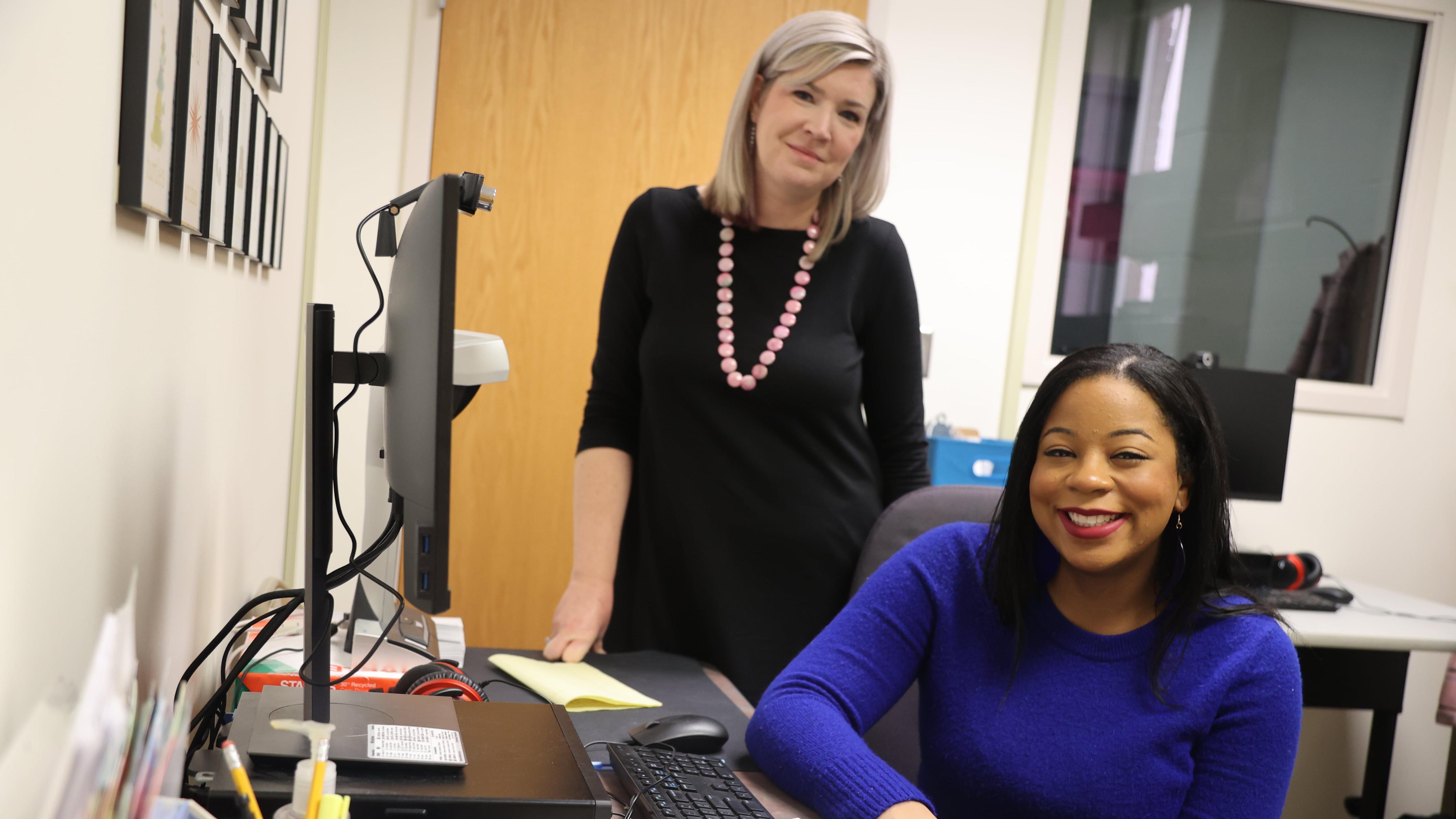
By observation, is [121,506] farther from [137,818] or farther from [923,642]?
[923,642]

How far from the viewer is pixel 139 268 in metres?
0.83

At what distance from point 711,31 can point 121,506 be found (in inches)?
97.6

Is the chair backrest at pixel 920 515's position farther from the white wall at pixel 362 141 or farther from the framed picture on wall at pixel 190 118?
the white wall at pixel 362 141

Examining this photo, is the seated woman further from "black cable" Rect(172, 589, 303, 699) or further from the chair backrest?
"black cable" Rect(172, 589, 303, 699)

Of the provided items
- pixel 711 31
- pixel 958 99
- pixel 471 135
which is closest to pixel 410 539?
pixel 471 135

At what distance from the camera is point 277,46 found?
4.84 ft

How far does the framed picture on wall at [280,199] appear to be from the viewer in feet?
5.43

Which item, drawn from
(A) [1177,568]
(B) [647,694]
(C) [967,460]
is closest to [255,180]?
(B) [647,694]

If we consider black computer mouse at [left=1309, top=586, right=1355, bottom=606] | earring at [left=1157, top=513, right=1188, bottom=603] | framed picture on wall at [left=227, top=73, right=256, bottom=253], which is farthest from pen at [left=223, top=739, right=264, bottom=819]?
black computer mouse at [left=1309, top=586, right=1355, bottom=606]

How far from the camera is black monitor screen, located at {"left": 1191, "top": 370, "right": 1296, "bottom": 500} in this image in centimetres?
276

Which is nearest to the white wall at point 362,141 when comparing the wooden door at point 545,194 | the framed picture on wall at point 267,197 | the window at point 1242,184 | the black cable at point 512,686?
the wooden door at point 545,194

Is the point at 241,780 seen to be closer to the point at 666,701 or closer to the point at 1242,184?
the point at 666,701

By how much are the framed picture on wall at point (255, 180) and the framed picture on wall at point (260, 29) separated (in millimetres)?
43

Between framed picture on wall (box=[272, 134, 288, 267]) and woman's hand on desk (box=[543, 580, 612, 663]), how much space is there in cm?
69
